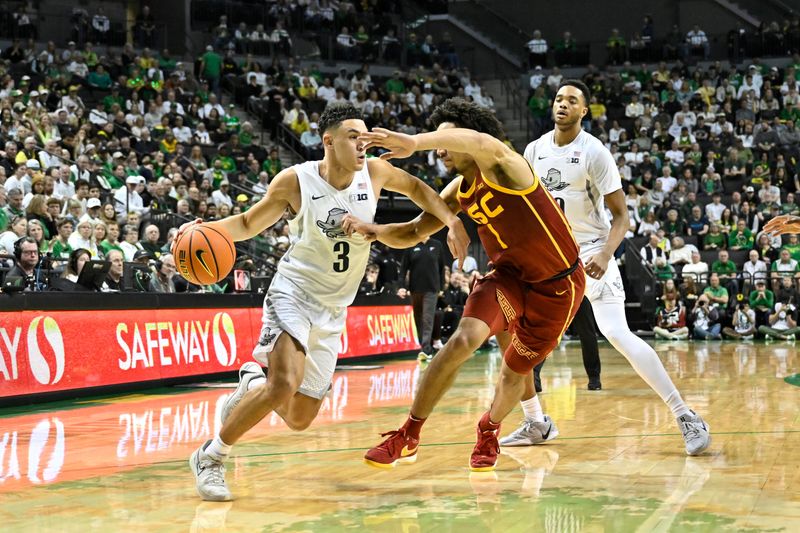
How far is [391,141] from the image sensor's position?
14.0ft

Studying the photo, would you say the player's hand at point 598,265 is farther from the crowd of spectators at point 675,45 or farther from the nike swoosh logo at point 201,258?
the crowd of spectators at point 675,45

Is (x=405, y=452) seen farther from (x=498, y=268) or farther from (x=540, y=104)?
Answer: (x=540, y=104)

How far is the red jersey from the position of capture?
516 centimetres

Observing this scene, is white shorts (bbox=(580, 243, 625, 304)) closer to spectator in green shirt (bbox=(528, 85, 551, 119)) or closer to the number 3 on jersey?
the number 3 on jersey

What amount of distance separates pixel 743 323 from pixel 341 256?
1638cm

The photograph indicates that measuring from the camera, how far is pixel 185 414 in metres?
8.38

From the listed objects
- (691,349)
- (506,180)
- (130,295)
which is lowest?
(691,349)

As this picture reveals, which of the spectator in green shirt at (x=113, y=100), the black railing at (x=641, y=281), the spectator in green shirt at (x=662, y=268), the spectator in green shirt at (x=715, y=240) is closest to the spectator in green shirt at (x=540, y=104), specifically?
the spectator in green shirt at (x=715, y=240)

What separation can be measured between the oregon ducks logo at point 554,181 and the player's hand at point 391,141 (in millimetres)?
2409

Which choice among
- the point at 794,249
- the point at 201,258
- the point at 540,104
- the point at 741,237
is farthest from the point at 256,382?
the point at 540,104

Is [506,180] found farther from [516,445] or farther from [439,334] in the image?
[439,334]

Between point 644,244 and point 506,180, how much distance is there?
664 inches

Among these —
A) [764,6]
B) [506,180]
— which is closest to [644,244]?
[764,6]

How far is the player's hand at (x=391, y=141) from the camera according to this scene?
13.8 feet
